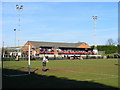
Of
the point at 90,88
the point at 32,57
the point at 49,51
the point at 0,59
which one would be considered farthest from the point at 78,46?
the point at 90,88

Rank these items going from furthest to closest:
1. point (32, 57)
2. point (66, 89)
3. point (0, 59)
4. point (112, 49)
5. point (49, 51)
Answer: point (112, 49) < point (49, 51) < point (32, 57) < point (0, 59) < point (66, 89)

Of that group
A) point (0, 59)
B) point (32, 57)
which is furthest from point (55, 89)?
point (32, 57)

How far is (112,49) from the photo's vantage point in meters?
103

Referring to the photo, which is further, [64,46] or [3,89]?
[64,46]

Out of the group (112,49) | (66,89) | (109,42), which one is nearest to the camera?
(66,89)

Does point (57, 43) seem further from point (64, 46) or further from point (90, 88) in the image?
point (90, 88)

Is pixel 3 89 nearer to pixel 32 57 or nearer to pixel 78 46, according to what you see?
pixel 32 57

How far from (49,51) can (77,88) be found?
71060mm

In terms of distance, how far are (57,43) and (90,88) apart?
10181cm

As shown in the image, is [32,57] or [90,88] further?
[32,57]

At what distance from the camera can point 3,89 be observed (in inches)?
474

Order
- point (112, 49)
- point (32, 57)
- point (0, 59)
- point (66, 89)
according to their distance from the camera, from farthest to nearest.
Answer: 1. point (112, 49)
2. point (32, 57)
3. point (0, 59)
4. point (66, 89)

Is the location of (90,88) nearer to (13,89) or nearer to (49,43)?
(13,89)

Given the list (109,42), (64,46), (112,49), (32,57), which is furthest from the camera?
(109,42)
